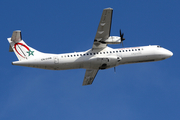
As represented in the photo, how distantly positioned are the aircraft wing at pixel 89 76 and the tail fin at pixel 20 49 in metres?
7.86

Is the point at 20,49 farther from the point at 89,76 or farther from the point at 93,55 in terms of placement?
the point at 89,76

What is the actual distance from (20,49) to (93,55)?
963 centimetres

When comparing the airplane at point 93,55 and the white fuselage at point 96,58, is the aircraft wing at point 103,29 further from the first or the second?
the white fuselage at point 96,58

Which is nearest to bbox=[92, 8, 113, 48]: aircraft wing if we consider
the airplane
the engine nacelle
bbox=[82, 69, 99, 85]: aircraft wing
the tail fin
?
the airplane

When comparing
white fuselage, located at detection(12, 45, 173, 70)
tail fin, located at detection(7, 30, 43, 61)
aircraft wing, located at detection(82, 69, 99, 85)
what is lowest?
aircraft wing, located at detection(82, 69, 99, 85)

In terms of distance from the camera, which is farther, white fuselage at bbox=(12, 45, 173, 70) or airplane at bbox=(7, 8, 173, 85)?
white fuselage at bbox=(12, 45, 173, 70)

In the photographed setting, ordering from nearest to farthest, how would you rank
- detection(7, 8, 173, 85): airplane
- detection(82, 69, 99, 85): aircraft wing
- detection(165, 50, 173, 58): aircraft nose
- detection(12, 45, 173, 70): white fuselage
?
detection(7, 8, 173, 85): airplane, detection(12, 45, 173, 70): white fuselage, detection(165, 50, 173, 58): aircraft nose, detection(82, 69, 99, 85): aircraft wing

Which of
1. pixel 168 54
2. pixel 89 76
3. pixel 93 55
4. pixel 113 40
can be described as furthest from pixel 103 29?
pixel 168 54

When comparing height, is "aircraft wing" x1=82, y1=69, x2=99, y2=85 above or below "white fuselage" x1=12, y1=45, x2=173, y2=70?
below

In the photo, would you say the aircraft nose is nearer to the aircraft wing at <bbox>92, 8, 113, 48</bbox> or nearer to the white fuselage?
the white fuselage

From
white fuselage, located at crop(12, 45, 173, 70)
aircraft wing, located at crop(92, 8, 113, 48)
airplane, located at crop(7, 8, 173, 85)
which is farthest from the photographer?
white fuselage, located at crop(12, 45, 173, 70)

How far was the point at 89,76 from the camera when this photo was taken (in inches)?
1788

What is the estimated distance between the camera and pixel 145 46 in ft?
143

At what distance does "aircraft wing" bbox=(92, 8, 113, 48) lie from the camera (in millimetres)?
37688
